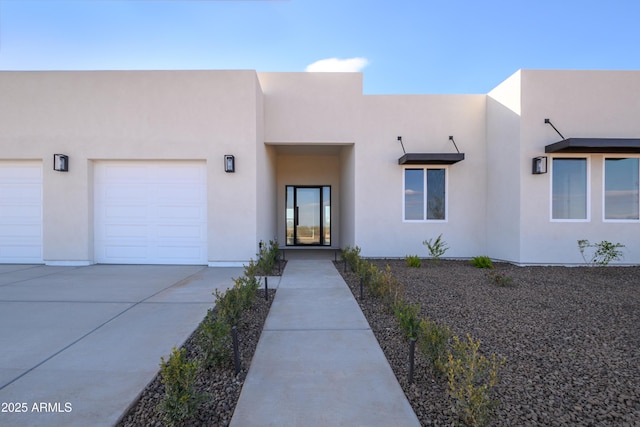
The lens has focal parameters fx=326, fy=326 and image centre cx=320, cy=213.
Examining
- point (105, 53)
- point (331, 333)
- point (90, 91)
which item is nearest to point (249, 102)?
point (90, 91)

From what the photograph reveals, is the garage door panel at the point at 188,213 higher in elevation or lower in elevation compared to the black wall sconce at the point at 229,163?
lower

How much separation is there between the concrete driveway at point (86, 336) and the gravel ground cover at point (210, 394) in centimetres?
9

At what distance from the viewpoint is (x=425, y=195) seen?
878 centimetres

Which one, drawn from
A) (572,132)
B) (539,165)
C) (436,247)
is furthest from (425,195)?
(572,132)

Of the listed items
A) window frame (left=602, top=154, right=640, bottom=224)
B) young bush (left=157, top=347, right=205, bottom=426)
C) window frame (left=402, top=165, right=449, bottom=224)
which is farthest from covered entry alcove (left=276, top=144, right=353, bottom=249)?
young bush (left=157, top=347, right=205, bottom=426)

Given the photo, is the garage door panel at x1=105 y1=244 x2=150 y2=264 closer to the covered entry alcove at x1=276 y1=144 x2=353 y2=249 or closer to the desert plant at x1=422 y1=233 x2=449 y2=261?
the covered entry alcove at x1=276 y1=144 x2=353 y2=249

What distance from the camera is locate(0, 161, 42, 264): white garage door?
7.66 m

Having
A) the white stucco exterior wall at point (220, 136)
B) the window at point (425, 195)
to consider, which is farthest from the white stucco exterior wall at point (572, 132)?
the window at point (425, 195)

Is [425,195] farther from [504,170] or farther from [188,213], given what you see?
[188,213]

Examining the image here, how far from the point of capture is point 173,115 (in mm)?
7605

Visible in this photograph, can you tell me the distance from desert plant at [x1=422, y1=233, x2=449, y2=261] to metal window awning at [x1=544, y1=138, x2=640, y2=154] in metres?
3.25

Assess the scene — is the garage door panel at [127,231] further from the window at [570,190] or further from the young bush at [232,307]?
the window at [570,190]

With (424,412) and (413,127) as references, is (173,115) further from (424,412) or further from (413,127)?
(424,412)

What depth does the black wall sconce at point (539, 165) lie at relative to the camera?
723 centimetres
